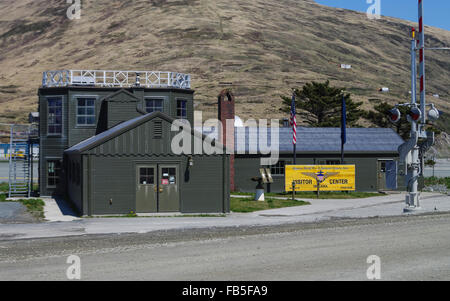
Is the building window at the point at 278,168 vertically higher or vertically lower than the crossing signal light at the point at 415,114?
lower

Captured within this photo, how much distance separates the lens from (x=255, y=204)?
97.5 ft

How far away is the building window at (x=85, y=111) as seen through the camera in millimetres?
34938

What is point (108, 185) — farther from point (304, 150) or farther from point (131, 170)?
point (304, 150)

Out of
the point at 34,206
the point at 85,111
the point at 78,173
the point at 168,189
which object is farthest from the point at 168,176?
the point at 85,111

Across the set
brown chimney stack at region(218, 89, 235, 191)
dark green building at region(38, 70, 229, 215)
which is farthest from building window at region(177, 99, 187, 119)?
dark green building at region(38, 70, 229, 215)

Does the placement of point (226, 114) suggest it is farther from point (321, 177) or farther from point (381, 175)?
point (381, 175)

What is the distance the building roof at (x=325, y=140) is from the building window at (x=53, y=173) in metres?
10.4

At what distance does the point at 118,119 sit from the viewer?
31828 millimetres

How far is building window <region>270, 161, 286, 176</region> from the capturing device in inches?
Result: 1547

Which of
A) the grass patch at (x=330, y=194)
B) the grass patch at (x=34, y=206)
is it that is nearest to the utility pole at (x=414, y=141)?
the grass patch at (x=330, y=194)

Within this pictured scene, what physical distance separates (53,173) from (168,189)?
12.3 m

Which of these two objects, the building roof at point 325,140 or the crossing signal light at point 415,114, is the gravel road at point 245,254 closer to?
the crossing signal light at point 415,114

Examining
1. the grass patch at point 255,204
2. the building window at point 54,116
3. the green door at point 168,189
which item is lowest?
the grass patch at point 255,204
